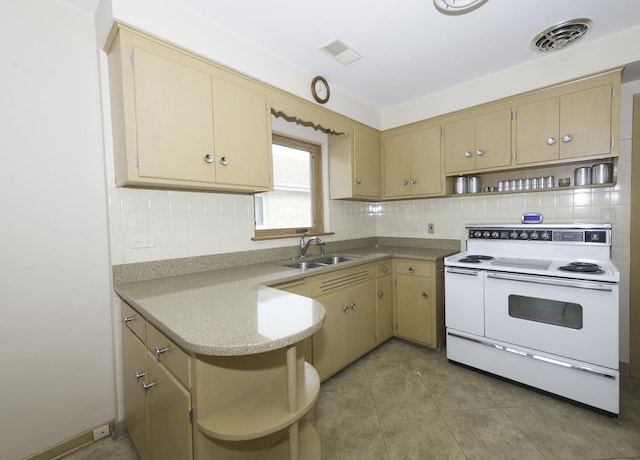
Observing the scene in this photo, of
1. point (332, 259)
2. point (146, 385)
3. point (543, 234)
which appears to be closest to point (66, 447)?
point (146, 385)

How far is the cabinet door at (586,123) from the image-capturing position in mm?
2018

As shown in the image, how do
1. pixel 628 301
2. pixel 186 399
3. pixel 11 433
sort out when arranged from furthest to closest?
pixel 628 301 < pixel 11 433 < pixel 186 399

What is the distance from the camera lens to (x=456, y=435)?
1667 millimetres

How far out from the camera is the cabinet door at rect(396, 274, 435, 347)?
262cm

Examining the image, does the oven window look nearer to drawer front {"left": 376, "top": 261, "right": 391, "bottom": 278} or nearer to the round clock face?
drawer front {"left": 376, "top": 261, "right": 391, "bottom": 278}

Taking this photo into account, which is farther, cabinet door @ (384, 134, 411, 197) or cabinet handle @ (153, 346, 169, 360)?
cabinet door @ (384, 134, 411, 197)

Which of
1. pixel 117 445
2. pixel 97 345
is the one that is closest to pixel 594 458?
pixel 117 445

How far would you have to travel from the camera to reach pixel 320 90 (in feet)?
8.15

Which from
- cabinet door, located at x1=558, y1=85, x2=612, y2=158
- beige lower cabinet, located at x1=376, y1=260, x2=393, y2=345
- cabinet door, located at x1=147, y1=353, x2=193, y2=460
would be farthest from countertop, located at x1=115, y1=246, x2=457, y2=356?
cabinet door, located at x1=558, y1=85, x2=612, y2=158

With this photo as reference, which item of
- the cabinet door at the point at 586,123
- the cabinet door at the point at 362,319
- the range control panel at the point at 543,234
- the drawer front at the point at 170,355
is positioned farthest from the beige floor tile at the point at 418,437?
the cabinet door at the point at 586,123

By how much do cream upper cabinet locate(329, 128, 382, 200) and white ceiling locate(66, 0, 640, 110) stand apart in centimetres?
65

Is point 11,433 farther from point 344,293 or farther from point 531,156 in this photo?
point 531,156

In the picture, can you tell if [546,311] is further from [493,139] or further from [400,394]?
Result: [493,139]

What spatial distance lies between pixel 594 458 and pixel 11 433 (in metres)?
3.05
